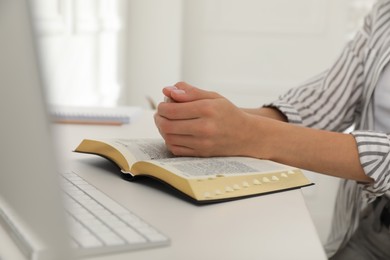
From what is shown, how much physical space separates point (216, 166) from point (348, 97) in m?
0.57

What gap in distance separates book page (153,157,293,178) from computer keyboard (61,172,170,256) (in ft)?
0.32

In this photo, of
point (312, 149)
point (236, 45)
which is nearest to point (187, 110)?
point (312, 149)

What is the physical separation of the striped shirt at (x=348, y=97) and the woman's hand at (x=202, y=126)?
37 cm

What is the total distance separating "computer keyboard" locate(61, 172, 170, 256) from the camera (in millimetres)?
405

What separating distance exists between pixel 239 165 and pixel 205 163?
4cm

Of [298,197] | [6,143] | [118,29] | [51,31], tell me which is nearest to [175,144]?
[298,197]

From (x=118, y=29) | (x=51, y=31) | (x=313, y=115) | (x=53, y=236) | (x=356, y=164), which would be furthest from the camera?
(x=118, y=29)

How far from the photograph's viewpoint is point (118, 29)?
2.38m

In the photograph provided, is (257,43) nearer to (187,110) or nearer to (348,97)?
(348,97)

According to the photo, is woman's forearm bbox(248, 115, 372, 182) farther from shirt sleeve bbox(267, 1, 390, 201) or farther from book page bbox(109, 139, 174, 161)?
shirt sleeve bbox(267, 1, 390, 201)

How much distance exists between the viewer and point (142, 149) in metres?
0.71

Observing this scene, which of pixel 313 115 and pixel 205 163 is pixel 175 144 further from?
pixel 313 115

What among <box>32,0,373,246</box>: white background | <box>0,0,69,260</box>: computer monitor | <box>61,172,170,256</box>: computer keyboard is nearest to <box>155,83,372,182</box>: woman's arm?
<box>61,172,170,256</box>: computer keyboard

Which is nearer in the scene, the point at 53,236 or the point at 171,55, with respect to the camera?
the point at 53,236
